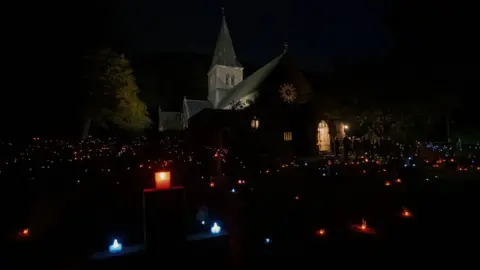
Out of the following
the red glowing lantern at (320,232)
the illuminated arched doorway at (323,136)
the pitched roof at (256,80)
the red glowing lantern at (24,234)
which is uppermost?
the pitched roof at (256,80)

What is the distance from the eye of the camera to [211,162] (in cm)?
1228

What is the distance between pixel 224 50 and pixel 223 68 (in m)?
2.92

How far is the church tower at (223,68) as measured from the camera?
44.2 m

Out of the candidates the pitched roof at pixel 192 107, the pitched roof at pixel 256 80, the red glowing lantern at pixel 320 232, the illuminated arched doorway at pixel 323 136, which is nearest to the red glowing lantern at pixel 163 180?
the red glowing lantern at pixel 320 232

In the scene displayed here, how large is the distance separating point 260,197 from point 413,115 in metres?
16.8

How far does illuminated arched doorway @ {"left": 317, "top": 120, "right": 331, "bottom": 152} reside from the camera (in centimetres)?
2585

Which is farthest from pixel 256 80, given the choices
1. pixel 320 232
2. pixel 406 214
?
pixel 320 232

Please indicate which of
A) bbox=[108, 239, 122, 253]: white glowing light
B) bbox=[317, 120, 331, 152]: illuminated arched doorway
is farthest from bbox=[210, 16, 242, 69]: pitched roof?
bbox=[108, 239, 122, 253]: white glowing light

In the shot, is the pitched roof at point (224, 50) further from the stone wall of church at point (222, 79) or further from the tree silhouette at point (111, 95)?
the tree silhouette at point (111, 95)

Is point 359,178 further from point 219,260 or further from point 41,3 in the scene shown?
point 41,3

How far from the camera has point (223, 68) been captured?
146 feet

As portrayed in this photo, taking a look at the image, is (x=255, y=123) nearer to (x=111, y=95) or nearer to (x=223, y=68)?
(x=111, y=95)

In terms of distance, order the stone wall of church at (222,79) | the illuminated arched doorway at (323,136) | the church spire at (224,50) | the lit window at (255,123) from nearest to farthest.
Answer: the lit window at (255,123) → the illuminated arched doorway at (323,136) → the stone wall of church at (222,79) → the church spire at (224,50)

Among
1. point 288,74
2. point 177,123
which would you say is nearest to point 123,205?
point 288,74
